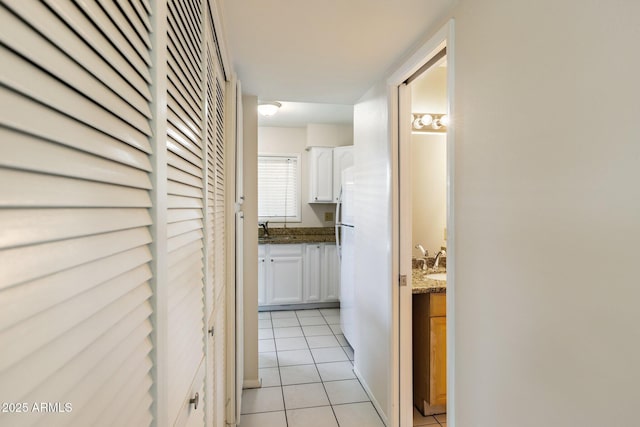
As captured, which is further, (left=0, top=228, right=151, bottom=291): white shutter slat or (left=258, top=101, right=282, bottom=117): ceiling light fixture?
(left=258, top=101, right=282, bottom=117): ceiling light fixture

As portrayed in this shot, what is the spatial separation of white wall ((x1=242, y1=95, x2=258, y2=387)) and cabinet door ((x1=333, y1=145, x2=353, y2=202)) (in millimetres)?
2110

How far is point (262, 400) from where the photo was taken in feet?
8.22

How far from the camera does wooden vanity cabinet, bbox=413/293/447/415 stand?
7.47ft

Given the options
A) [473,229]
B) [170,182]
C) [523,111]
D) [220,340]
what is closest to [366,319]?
[220,340]

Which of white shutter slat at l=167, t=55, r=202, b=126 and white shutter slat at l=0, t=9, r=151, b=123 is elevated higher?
white shutter slat at l=167, t=55, r=202, b=126

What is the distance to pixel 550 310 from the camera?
37.5 inches

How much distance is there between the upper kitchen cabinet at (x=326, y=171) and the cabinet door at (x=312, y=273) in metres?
0.73

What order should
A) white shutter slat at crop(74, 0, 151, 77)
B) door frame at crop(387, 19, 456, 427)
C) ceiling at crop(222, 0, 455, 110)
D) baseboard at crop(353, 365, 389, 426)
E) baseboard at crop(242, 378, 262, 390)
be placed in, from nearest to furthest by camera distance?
white shutter slat at crop(74, 0, 151, 77) < ceiling at crop(222, 0, 455, 110) < door frame at crop(387, 19, 456, 427) < baseboard at crop(353, 365, 389, 426) < baseboard at crop(242, 378, 262, 390)

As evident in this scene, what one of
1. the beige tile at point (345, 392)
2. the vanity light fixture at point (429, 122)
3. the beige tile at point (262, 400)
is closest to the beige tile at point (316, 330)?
the beige tile at point (345, 392)

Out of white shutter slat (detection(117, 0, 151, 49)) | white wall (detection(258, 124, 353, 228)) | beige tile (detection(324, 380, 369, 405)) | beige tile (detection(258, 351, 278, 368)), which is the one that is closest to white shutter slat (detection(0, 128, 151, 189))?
white shutter slat (detection(117, 0, 151, 49))

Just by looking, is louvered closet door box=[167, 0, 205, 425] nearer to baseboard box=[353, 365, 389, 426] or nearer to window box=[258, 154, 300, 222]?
baseboard box=[353, 365, 389, 426]

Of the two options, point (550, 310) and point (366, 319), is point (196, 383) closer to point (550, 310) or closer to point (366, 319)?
point (550, 310)

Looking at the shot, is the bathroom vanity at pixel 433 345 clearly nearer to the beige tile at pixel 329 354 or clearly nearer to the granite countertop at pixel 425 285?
the granite countertop at pixel 425 285

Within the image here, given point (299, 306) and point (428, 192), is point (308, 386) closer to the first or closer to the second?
point (428, 192)
